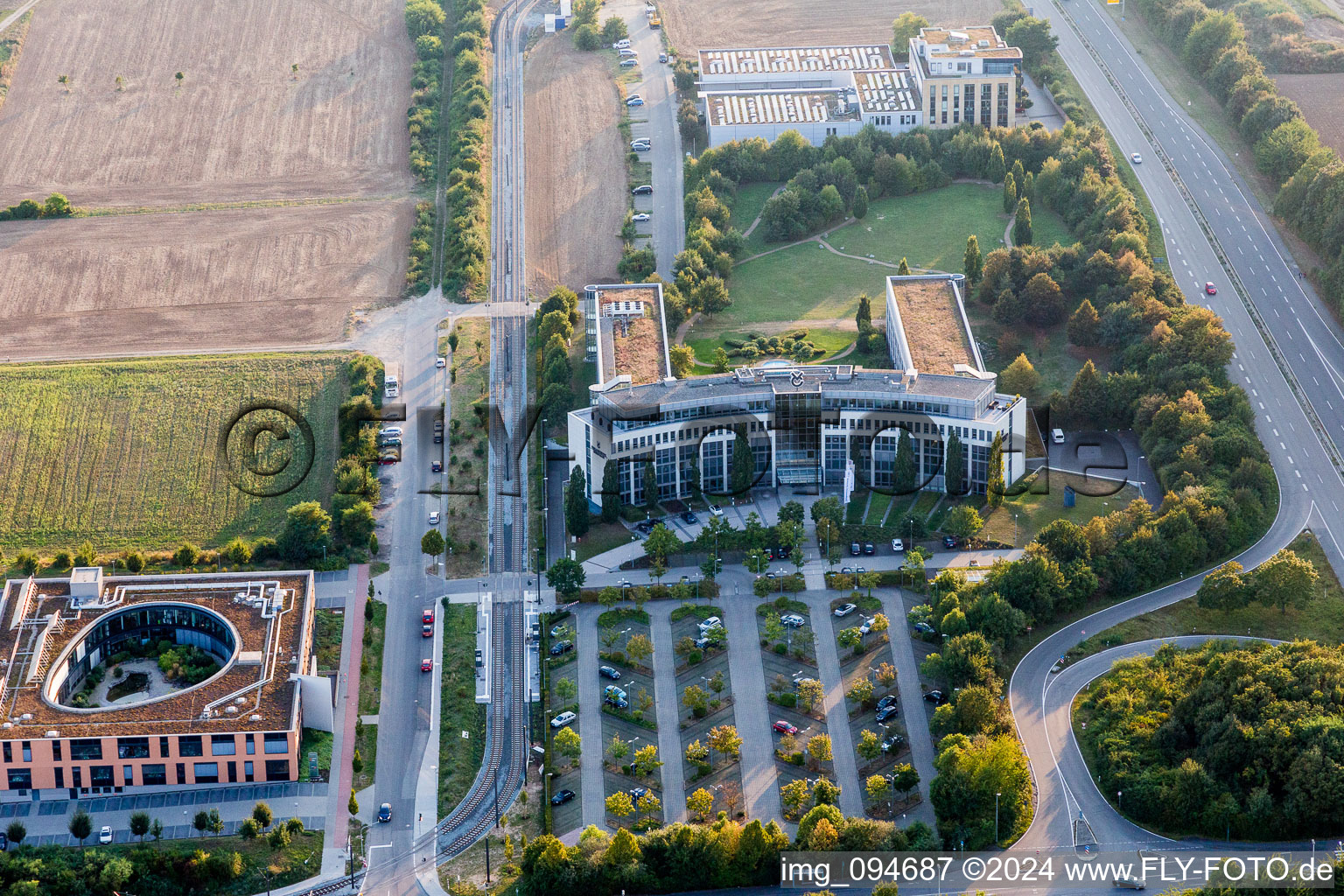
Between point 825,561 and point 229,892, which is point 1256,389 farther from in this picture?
point 229,892

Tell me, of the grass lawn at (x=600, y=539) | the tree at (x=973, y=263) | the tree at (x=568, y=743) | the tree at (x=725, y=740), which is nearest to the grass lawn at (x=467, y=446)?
the grass lawn at (x=600, y=539)

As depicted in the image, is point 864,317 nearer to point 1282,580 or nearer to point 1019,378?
point 1019,378

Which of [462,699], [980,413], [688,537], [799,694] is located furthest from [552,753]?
[980,413]

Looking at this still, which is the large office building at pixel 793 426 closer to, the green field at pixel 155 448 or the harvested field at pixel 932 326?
the harvested field at pixel 932 326

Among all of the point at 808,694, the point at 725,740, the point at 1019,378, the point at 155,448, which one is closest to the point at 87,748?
the point at 725,740

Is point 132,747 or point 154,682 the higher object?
point 132,747

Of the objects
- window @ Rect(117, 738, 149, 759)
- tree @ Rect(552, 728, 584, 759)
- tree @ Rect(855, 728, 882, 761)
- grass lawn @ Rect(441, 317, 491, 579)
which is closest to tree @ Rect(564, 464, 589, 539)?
grass lawn @ Rect(441, 317, 491, 579)

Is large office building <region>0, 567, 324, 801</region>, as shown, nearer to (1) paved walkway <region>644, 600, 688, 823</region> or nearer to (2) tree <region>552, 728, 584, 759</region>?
(2) tree <region>552, 728, 584, 759</region>
